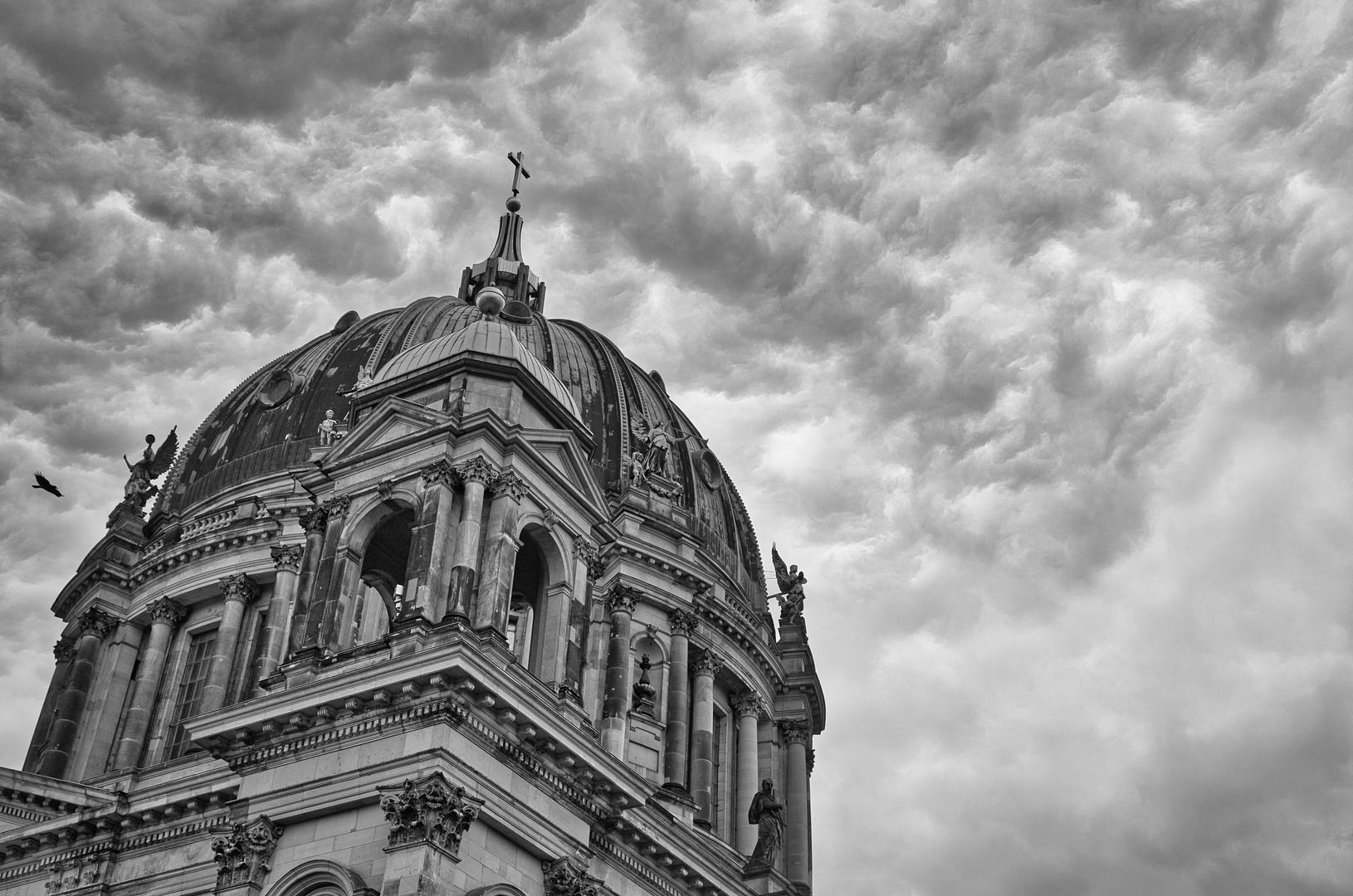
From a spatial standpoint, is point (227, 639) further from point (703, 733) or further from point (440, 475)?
point (440, 475)

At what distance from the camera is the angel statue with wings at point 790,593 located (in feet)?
185

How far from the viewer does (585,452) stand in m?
34.2

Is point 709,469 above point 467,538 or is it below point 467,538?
above

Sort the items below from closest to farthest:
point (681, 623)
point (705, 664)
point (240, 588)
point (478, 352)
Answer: point (478, 352) → point (240, 588) → point (681, 623) → point (705, 664)

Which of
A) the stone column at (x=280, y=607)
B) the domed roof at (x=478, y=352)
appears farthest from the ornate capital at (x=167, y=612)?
the domed roof at (x=478, y=352)

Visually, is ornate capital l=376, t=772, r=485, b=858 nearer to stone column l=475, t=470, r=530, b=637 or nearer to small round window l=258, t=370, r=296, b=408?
stone column l=475, t=470, r=530, b=637

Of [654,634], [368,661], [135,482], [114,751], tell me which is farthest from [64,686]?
[368,661]

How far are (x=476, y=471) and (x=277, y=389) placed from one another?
80.2ft

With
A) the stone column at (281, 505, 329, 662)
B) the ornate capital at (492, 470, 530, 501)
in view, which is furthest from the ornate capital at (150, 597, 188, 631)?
the ornate capital at (492, 470, 530, 501)

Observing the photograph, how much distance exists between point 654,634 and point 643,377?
43.8 feet

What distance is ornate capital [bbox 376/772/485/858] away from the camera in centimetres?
2522

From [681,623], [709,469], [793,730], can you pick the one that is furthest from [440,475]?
[793,730]

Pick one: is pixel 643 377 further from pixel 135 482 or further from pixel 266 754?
pixel 266 754

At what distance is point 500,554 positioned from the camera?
2970 cm
